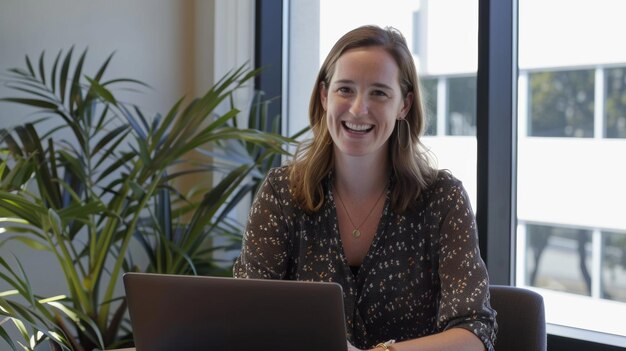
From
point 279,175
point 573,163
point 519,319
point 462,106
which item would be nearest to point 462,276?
point 519,319

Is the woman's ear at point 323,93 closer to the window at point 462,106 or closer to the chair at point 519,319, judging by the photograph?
the chair at point 519,319

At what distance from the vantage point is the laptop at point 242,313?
1181mm

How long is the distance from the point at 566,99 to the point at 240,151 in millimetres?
907

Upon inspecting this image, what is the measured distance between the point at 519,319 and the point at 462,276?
5.9 inches

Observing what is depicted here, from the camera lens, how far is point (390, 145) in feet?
5.75

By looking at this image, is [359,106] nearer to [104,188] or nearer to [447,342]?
[447,342]

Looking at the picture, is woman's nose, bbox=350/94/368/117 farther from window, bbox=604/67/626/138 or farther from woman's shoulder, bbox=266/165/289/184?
window, bbox=604/67/626/138

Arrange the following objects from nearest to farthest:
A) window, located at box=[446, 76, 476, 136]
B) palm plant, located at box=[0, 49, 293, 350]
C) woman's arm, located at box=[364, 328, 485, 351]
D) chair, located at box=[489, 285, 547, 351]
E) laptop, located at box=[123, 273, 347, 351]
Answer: laptop, located at box=[123, 273, 347, 351]
woman's arm, located at box=[364, 328, 485, 351]
chair, located at box=[489, 285, 547, 351]
palm plant, located at box=[0, 49, 293, 350]
window, located at box=[446, 76, 476, 136]

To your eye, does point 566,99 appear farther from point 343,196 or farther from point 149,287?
point 149,287

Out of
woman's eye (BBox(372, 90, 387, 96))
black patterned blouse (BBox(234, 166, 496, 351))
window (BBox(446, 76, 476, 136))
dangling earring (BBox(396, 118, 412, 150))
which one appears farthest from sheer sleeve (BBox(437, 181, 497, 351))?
window (BBox(446, 76, 476, 136))

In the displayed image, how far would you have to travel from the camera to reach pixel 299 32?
2975mm

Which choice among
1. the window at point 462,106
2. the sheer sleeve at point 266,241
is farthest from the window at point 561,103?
the sheer sleeve at point 266,241

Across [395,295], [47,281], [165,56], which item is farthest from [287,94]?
[395,295]

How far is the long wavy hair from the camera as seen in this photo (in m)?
1.68
